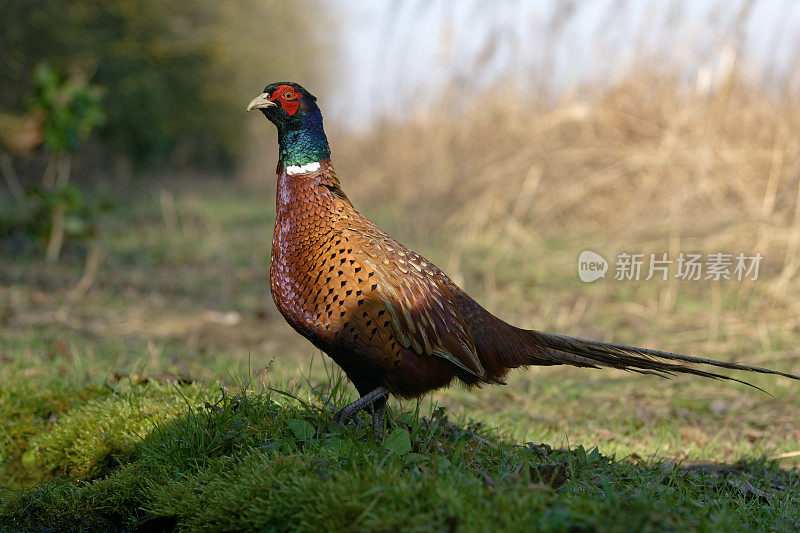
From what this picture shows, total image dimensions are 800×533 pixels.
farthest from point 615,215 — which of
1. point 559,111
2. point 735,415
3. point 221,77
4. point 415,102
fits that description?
point 221,77

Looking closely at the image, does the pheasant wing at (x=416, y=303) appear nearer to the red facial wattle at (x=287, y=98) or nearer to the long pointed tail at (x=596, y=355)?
the long pointed tail at (x=596, y=355)

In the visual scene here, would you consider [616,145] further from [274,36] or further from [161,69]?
[274,36]

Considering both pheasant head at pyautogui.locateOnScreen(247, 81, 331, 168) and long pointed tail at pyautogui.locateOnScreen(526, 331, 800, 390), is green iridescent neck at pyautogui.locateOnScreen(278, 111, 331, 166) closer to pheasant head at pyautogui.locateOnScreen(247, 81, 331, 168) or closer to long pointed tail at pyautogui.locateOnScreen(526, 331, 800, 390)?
pheasant head at pyautogui.locateOnScreen(247, 81, 331, 168)

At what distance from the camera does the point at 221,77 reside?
2027cm

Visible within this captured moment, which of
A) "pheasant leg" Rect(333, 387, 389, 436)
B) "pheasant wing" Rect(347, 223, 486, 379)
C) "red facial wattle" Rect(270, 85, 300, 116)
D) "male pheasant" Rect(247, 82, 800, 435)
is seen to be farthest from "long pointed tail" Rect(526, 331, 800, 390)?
"red facial wattle" Rect(270, 85, 300, 116)

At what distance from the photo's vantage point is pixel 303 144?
2691 millimetres

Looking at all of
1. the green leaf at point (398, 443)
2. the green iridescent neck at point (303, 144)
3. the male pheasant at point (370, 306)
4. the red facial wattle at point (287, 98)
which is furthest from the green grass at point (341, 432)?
the red facial wattle at point (287, 98)

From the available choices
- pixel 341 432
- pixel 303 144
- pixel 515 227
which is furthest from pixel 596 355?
pixel 515 227

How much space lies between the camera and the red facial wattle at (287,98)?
265 cm

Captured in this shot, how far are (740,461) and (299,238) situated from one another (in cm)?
210

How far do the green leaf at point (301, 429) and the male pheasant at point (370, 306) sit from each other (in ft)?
0.38

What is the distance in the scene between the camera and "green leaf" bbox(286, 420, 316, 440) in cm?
246

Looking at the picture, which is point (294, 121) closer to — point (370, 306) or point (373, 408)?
point (370, 306)

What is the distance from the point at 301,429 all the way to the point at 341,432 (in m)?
0.14
